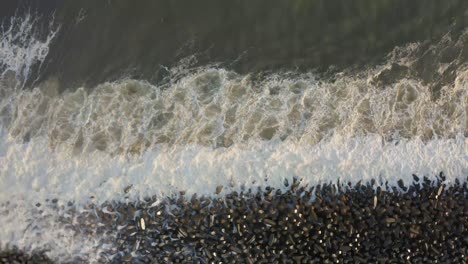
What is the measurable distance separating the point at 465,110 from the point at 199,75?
2.06m

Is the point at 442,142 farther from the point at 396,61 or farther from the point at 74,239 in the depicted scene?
the point at 74,239

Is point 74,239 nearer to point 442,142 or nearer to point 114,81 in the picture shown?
point 114,81

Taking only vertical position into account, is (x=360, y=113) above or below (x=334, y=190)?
above

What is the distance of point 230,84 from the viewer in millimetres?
4113

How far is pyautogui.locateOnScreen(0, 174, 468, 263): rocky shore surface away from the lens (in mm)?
3820

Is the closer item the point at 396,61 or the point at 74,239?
the point at 74,239

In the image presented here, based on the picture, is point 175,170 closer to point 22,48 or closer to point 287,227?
point 287,227

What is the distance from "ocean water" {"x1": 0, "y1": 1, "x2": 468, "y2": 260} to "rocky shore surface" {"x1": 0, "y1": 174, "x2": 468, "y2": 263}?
1.01ft

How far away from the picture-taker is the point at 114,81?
412 cm

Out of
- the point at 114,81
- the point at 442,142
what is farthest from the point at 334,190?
the point at 114,81

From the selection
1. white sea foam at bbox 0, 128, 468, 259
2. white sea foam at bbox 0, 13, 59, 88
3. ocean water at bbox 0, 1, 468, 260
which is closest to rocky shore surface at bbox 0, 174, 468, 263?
white sea foam at bbox 0, 128, 468, 259

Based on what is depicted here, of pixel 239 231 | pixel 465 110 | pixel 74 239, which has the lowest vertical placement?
pixel 74 239

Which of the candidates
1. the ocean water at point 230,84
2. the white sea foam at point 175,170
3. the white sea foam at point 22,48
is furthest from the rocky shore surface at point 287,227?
the white sea foam at point 22,48

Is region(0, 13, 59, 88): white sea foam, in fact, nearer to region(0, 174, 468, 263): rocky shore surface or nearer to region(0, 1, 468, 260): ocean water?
region(0, 1, 468, 260): ocean water
